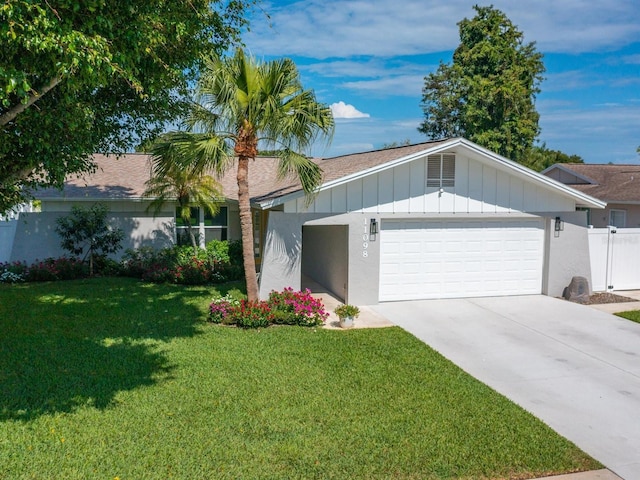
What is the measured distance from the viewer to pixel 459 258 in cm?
1313

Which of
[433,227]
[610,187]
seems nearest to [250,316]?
[433,227]

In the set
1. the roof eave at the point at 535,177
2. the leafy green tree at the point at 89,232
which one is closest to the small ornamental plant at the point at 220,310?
the roof eave at the point at 535,177

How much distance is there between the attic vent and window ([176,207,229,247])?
780cm

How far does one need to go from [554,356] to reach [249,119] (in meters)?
6.84

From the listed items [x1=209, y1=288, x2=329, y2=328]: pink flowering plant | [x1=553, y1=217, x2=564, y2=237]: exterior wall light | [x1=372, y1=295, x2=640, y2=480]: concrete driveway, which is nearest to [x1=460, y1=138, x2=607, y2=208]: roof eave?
[x1=553, y1=217, x2=564, y2=237]: exterior wall light

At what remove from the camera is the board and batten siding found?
11.8 m

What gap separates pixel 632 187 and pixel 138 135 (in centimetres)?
1807

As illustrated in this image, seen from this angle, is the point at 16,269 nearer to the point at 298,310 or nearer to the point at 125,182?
the point at 125,182

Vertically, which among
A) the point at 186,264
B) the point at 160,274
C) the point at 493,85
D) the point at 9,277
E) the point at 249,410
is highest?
the point at 493,85

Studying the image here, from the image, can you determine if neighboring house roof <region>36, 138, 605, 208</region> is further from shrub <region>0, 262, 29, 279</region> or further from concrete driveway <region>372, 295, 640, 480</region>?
concrete driveway <region>372, 295, 640, 480</region>

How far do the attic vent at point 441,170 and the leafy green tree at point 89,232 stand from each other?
9.33 m

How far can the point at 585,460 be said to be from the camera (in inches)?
213

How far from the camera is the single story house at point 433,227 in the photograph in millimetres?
11664

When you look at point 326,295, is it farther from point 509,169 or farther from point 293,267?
point 509,169
